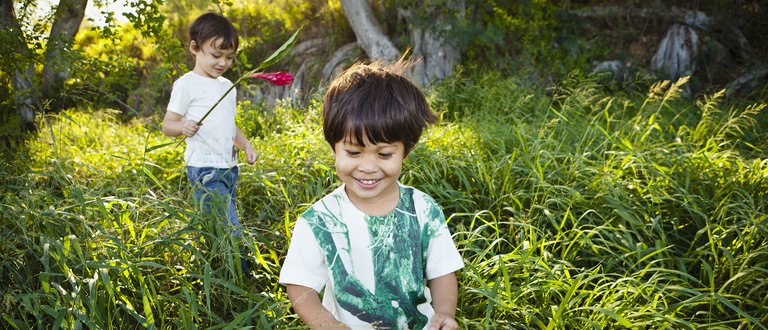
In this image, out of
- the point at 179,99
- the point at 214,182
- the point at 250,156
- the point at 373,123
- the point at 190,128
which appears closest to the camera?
the point at 373,123

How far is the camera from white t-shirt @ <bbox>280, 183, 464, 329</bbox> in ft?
A: 5.29

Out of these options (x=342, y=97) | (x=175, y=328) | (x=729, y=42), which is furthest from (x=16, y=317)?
(x=729, y=42)

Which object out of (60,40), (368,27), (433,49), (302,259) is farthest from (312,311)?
(368,27)

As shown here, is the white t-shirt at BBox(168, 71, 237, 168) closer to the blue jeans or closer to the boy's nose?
the blue jeans

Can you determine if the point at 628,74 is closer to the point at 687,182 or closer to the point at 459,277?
the point at 687,182

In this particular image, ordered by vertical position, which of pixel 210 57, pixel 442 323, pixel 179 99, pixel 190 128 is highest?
pixel 210 57

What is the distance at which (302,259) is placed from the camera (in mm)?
1612

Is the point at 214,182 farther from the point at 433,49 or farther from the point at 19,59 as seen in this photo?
the point at 433,49

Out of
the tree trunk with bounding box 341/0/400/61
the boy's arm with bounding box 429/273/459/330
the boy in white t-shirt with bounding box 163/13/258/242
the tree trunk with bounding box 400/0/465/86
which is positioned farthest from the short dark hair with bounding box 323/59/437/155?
the tree trunk with bounding box 341/0/400/61

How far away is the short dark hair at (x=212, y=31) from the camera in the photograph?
277cm

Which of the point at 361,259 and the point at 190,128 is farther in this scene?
the point at 190,128

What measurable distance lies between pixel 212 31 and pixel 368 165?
1537 millimetres

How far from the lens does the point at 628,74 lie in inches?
229

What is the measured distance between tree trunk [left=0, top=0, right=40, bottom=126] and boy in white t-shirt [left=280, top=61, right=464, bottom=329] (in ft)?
6.71
